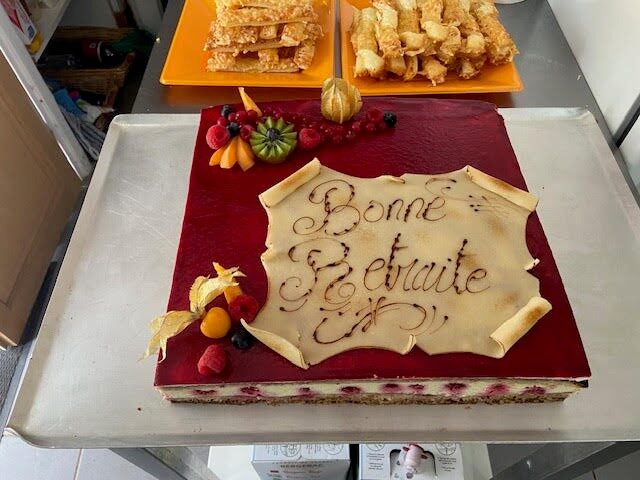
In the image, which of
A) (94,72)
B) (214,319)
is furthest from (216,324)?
(94,72)

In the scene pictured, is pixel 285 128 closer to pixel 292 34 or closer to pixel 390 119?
pixel 390 119

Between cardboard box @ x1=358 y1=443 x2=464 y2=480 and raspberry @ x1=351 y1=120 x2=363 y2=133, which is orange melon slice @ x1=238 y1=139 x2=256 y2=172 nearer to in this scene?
raspberry @ x1=351 y1=120 x2=363 y2=133

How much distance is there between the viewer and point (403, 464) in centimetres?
A: 144

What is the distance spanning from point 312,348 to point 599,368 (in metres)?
0.55

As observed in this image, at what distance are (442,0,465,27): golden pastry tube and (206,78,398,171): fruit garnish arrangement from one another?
1.68ft

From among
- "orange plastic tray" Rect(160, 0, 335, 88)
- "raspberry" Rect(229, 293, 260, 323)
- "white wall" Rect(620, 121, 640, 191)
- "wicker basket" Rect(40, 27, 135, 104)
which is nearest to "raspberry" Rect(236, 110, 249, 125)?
"orange plastic tray" Rect(160, 0, 335, 88)

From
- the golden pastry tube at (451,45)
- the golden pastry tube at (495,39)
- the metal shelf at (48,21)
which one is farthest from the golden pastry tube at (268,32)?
the metal shelf at (48,21)

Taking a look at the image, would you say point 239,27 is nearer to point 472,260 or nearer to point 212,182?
point 212,182

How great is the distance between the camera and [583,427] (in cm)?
100

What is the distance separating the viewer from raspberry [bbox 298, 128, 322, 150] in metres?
1.23

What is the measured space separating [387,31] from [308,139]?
540 millimetres

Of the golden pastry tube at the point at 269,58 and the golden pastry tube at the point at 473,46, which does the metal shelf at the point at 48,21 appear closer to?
the golden pastry tube at the point at 269,58

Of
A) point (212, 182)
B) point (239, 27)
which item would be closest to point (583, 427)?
point (212, 182)

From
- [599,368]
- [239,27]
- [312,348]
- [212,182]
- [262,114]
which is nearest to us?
[312,348]
